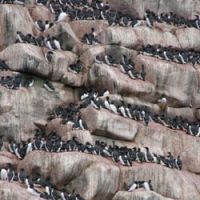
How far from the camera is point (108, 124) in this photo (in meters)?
33.5

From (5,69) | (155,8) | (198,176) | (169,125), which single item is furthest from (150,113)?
(155,8)

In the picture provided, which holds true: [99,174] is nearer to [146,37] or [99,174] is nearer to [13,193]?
[13,193]

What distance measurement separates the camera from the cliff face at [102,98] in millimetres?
30672

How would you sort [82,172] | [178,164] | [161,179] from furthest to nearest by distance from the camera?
1. [178,164]
2. [161,179]
3. [82,172]

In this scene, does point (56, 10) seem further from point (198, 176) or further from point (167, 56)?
point (198, 176)

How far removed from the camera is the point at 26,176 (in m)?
29.7

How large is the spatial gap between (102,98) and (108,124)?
5.89ft

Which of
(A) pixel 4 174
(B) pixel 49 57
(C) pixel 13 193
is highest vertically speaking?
(B) pixel 49 57

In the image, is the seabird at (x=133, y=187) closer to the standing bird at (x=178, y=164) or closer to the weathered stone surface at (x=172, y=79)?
the standing bird at (x=178, y=164)

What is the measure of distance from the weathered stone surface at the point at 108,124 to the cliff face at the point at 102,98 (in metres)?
0.04

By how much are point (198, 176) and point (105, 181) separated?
5487mm

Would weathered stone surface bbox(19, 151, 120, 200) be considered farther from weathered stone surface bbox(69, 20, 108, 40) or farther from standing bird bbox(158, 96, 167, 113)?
weathered stone surface bbox(69, 20, 108, 40)

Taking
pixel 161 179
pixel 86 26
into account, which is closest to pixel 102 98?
pixel 161 179

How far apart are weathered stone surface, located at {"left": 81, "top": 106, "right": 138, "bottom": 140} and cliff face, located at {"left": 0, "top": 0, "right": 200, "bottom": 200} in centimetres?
4
